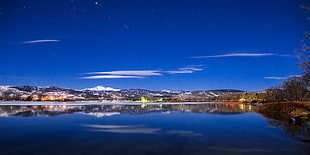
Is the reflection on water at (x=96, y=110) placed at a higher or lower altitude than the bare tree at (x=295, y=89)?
lower

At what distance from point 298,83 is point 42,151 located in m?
70.5

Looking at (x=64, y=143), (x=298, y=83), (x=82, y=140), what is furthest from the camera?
(x=298, y=83)

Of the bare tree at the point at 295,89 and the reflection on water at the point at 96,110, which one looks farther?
the bare tree at the point at 295,89

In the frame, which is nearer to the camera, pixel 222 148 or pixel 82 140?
pixel 222 148

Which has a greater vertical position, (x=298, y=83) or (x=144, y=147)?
(x=298, y=83)

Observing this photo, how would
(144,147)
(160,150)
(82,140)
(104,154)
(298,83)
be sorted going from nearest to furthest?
Result: 1. (104,154)
2. (160,150)
3. (144,147)
4. (82,140)
5. (298,83)

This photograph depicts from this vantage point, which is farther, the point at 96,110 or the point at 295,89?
the point at 295,89

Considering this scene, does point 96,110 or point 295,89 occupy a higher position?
point 295,89

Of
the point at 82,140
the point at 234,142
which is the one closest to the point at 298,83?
the point at 234,142

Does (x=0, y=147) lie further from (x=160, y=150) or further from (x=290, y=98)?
(x=290, y=98)

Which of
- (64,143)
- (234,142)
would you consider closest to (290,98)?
(234,142)

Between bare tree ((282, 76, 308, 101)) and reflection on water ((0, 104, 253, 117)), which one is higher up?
bare tree ((282, 76, 308, 101))

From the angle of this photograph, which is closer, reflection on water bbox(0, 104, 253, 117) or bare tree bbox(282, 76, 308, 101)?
reflection on water bbox(0, 104, 253, 117)

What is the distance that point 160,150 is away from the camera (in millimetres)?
9289
